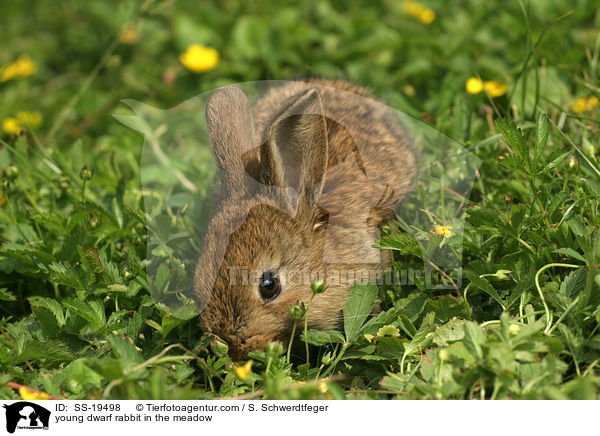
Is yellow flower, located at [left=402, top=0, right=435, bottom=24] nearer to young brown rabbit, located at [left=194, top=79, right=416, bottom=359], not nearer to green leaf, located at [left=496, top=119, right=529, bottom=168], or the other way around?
young brown rabbit, located at [left=194, top=79, right=416, bottom=359]

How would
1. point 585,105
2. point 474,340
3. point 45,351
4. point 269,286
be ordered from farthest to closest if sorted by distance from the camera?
point 585,105, point 269,286, point 45,351, point 474,340

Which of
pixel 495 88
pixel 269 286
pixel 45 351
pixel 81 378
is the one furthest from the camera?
pixel 495 88

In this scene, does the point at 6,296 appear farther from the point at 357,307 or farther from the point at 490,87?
the point at 490,87

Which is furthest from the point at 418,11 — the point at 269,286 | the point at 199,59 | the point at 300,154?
the point at 269,286

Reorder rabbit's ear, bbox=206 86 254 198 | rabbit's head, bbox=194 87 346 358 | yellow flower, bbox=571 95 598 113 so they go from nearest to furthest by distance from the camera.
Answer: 1. rabbit's head, bbox=194 87 346 358
2. rabbit's ear, bbox=206 86 254 198
3. yellow flower, bbox=571 95 598 113

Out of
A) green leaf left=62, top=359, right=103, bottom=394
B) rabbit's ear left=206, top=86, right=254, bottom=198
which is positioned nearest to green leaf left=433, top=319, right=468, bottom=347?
rabbit's ear left=206, top=86, right=254, bottom=198
